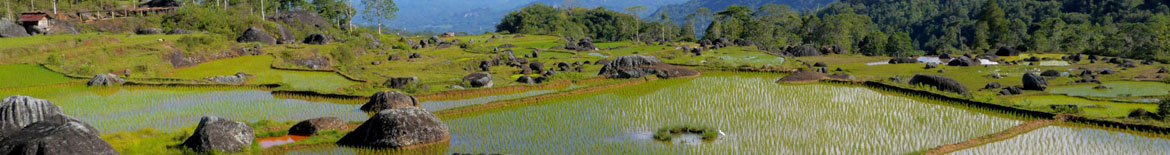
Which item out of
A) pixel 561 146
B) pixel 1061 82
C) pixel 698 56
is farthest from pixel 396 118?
pixel 698 56

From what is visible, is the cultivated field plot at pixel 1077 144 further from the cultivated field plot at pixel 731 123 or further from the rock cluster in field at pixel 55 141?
the rock cluster in field at pixel 55 141

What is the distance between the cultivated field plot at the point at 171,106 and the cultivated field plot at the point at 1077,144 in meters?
13.8

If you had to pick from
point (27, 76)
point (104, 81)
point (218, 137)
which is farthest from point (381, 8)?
point (218, 137)

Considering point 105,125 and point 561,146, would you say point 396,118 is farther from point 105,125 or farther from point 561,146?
point 105,125

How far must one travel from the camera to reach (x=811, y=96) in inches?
898

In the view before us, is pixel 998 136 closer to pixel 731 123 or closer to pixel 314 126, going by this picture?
pixel 731 123

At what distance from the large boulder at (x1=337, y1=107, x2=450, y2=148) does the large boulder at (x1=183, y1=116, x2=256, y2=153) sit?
1766mm

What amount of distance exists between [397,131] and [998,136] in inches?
465

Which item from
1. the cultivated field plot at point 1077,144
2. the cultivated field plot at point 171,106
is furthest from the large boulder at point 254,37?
the cultivated field plot at point 1077,144

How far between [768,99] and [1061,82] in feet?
66.1

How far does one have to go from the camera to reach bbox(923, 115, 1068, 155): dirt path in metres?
14.6

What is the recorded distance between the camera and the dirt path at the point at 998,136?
573 inches

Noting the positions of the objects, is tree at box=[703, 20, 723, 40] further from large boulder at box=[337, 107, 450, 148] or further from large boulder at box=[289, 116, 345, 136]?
large boulder at box=[337, 107, 450, 148]

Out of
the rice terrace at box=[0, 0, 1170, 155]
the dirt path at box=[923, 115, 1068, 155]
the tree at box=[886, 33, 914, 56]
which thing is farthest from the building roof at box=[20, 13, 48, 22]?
the tree at box=[886, 33, 914, 56]
